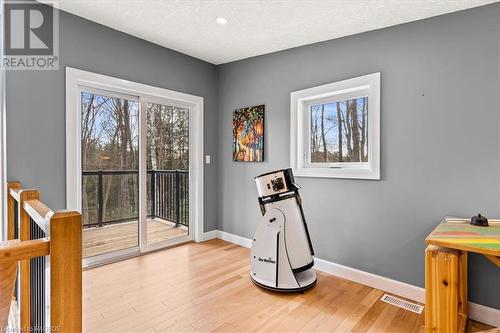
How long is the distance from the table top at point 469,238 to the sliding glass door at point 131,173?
287 cm

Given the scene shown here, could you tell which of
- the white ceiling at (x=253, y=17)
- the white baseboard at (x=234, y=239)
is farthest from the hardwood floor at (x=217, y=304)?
the white ceiling at (x=253, y=17)

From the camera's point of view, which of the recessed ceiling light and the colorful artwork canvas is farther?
the colorful artwork canvas

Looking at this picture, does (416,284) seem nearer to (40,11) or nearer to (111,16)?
(111,16)

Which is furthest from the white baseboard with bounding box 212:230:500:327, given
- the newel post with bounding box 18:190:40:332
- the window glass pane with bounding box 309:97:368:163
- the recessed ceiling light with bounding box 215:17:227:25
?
the recessed ceiling light with bounding box 215:17:227:25

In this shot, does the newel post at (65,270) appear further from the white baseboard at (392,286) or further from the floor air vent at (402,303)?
the white baseboard at (392,286)

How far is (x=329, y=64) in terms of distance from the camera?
294cm

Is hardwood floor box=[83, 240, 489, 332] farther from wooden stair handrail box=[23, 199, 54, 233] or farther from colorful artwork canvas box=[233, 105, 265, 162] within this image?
colorful artwork canvas box=[233, 105, 265, 162]

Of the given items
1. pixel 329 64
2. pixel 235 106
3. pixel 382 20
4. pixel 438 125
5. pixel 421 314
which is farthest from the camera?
pixel 235 106

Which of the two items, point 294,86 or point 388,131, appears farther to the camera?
point 294,86

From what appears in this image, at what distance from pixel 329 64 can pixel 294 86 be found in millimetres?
448

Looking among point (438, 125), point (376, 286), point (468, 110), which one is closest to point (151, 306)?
point (376, 286)

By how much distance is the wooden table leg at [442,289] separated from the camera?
5.08 ft

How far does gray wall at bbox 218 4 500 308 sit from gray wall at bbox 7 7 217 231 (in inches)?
64.6

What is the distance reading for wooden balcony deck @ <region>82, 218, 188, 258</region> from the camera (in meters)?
3.00
